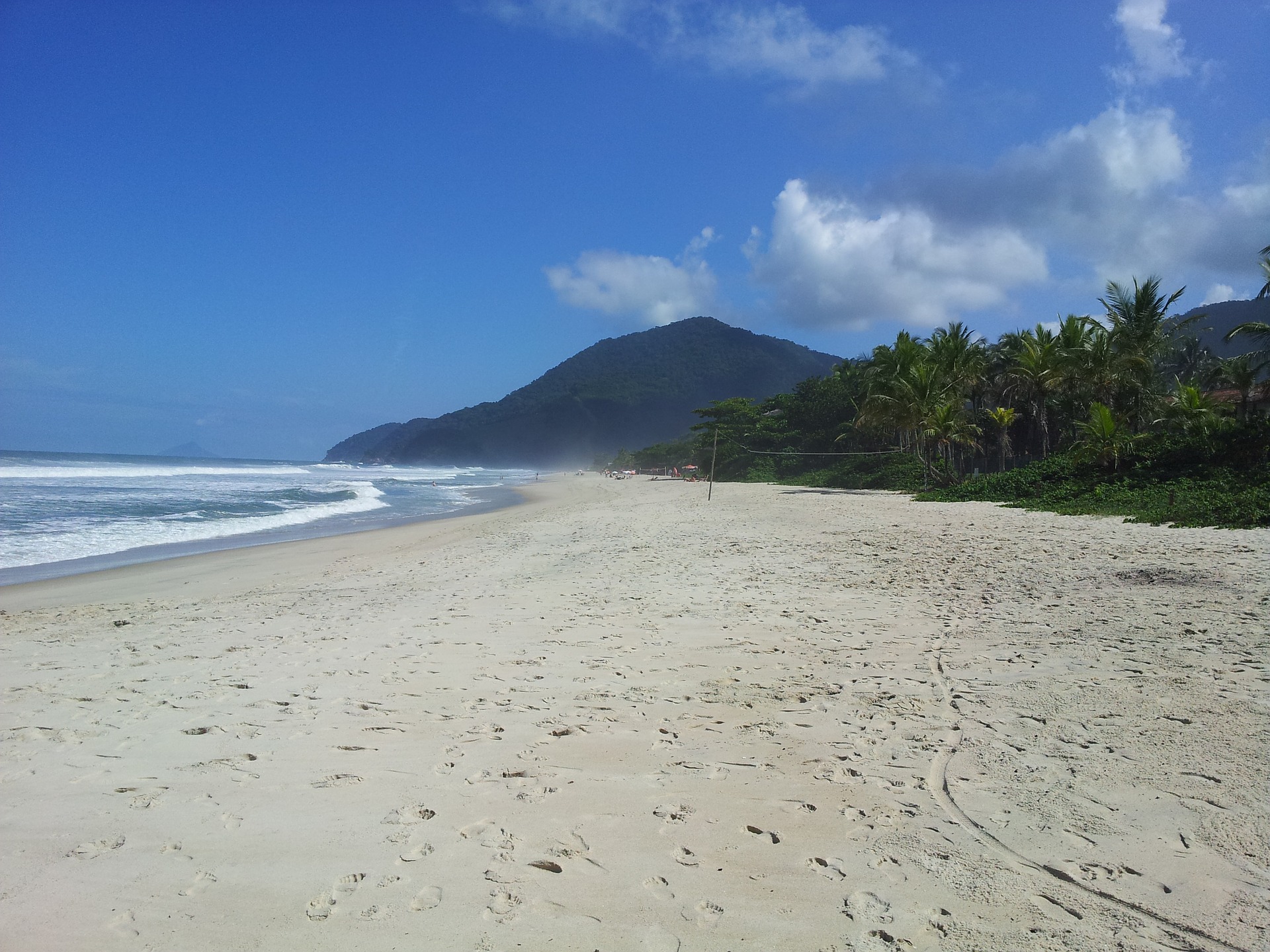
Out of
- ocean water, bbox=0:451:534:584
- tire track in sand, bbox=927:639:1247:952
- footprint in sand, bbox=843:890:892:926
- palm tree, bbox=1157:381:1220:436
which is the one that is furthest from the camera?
palm tree, bbox=1157:381:1220:436

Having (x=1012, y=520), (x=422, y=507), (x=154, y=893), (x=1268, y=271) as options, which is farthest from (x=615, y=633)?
(x=1268, y=271)

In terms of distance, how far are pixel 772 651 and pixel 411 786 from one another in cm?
286

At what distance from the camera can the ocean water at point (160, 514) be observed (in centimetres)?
1262

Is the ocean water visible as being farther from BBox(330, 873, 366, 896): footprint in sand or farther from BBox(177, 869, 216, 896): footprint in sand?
BBox(330, 873, 366, 896): footprint in sand

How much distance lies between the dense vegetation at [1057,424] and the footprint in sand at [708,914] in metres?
11.3

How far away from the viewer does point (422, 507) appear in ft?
85.7

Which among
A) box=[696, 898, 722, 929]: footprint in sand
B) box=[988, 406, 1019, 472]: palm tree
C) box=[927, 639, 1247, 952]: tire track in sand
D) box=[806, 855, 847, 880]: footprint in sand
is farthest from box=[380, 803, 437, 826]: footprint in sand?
box=[988, 406, 1019, 472]: palm tree

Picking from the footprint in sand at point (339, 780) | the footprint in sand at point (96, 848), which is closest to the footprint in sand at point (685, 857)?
the footprint in sand at point (339, 780)

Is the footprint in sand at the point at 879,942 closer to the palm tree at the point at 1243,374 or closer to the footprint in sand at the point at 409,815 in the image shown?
the footprint in sand at the point at 409,815

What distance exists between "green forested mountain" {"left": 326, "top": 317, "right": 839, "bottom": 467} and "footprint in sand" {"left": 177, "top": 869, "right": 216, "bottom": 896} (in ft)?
434

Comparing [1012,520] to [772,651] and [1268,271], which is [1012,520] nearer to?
[772,651]

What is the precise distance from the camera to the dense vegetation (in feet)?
46.8

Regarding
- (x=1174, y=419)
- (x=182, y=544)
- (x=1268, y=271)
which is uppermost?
(x=1268, y=271)

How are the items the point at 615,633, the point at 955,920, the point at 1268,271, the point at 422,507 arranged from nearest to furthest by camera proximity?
the point at 955,920 < the point at 615,633 < the point at 1268,271 < the point at 422,507
